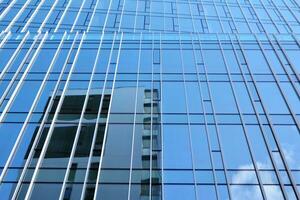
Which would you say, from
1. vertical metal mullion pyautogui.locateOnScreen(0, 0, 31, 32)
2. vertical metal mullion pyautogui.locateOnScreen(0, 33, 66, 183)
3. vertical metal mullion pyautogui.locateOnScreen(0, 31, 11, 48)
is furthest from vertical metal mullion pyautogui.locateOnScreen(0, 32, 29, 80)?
vertical metal mullion pyautogui.locateOnScreen(0, 33, 66, 183)

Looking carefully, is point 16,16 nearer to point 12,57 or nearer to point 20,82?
point 12,57

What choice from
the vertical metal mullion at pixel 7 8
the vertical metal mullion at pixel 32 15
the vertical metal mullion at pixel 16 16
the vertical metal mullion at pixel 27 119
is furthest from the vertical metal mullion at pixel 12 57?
the vertical metal mullion at pixel 7 8

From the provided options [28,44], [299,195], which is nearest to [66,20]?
[28,44]

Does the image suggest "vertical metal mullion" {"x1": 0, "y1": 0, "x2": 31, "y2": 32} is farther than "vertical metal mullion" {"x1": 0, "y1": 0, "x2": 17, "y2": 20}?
No

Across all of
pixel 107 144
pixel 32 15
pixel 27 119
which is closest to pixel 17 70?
pixel 27 119

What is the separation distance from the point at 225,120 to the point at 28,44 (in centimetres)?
1168

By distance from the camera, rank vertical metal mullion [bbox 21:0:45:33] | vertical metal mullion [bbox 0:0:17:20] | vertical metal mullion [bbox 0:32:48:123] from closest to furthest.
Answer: vertical metal mullion [bbox 0:32:48:123]
vertical metal mullion [bbox 21:0:45:33]
vertical metal mullion [bbox 0:0:17:20]

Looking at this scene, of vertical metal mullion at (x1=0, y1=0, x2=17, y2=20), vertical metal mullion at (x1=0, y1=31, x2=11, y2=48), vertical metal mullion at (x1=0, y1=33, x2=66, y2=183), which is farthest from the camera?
vertical metal mullion at (x1=0, y1=0, x2=17, y2=20)

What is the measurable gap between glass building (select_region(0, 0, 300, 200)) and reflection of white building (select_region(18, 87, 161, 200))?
0.15 feet

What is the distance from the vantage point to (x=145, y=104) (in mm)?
16641

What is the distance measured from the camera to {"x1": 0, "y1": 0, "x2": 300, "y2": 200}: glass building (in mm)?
13477

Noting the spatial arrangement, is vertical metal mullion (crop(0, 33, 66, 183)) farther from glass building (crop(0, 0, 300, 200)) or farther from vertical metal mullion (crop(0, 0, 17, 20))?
vertical metal mullion (crop(0, 0, 17, 20))

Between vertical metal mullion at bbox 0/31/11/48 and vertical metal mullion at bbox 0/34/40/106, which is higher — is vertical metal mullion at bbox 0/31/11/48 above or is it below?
above

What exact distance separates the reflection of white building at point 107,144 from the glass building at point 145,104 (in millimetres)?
46
